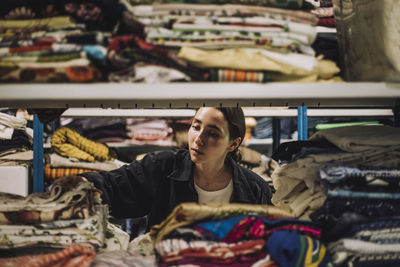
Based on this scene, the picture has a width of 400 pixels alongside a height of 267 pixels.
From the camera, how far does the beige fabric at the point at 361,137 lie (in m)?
0.93

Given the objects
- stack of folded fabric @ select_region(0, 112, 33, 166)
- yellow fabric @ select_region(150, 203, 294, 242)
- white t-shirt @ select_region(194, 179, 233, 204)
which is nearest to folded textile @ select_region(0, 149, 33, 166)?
stack of folded fabric @ select_region(0, 112, 33, 166)

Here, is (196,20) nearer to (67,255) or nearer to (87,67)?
(87,67)

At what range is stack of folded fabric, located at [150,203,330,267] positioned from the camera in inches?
29.8

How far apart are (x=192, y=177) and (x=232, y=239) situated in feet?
2.30

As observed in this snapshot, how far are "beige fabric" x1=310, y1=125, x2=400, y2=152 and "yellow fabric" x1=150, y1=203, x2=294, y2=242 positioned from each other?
0.29 metres

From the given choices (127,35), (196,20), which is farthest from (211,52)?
(127,35)

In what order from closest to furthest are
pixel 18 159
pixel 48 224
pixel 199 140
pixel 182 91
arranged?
pixel 182 91, pixel 48 224, pixel 199 140, pixel 18 159

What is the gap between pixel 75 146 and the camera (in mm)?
2566

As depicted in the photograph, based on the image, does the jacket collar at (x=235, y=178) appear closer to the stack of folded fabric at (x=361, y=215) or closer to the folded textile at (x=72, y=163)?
the stack of folded fabric at (x=361, y=215)

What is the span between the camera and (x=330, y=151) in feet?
3.21

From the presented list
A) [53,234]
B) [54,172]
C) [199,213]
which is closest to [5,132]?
[54,172]

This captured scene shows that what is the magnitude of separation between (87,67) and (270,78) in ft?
1.42

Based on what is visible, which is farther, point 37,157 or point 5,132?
point 37,157

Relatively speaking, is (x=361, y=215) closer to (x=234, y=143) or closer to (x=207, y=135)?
(x=207, y=135)
